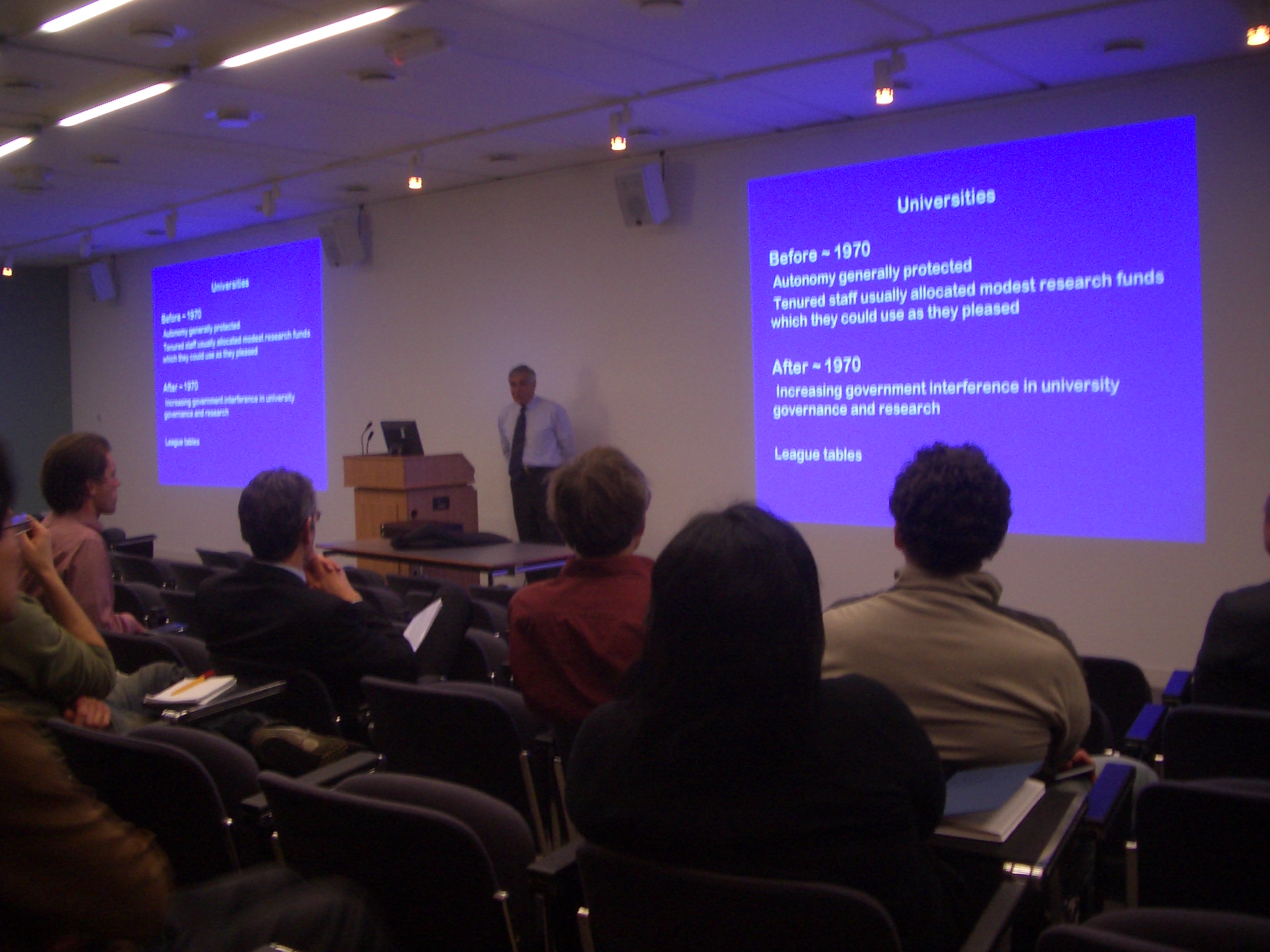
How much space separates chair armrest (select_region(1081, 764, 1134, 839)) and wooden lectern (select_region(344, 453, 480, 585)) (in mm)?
5216

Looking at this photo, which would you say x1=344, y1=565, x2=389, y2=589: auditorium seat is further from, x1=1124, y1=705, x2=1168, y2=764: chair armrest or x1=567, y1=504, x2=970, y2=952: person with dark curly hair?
x1=567, y1=504, x2=970, y2=952: person with dark curly hair

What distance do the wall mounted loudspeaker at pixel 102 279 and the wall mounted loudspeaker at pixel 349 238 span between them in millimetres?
3587

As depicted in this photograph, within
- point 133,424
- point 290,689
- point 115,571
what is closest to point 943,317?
point 290,689

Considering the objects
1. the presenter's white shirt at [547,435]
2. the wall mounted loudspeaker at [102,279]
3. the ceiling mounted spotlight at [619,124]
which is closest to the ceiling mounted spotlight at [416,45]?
the ceiling mounted spotlight at [619,124]

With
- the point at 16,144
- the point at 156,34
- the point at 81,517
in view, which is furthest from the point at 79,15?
the point at 16,144

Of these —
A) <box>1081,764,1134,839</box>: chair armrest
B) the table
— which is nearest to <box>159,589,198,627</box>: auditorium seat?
the table

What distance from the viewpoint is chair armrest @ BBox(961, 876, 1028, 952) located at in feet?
4.24

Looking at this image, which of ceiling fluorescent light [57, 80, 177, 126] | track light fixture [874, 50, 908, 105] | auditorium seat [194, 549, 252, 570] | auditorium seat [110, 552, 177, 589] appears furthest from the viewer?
auditorium seat [110, 552, 177, 589]

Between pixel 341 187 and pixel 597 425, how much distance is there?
8.77ft

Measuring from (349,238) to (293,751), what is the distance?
22.7 ft

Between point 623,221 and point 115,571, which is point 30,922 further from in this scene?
point 623,221

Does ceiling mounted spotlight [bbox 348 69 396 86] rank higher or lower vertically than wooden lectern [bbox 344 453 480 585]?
higher

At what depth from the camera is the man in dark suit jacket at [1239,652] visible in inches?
A: 89.7

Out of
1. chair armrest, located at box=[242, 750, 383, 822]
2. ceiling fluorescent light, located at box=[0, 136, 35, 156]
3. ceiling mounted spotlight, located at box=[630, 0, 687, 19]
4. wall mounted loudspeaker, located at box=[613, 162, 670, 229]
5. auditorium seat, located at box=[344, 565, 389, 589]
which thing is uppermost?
ceiling fluorescent light, located at box=[0, 136, 35, 156]
